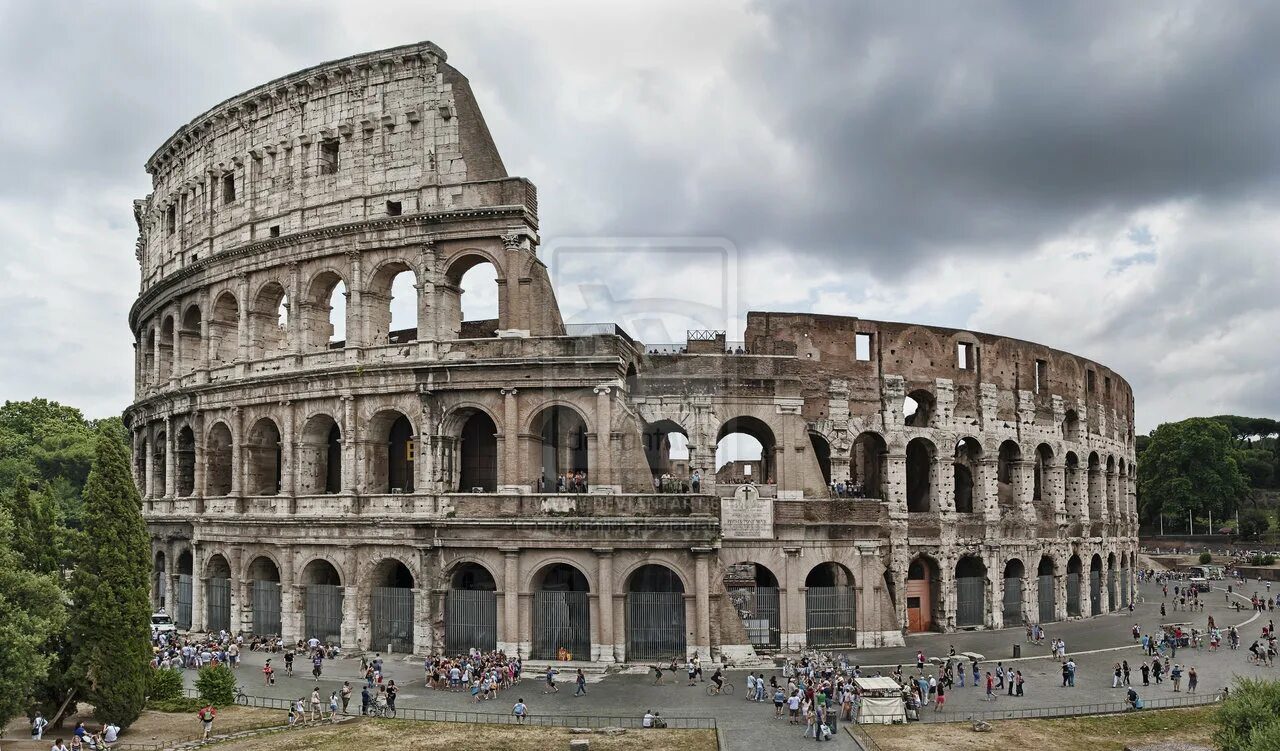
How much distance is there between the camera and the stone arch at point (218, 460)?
36.3 meters

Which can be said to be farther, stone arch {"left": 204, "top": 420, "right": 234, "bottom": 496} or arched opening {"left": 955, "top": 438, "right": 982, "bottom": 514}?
arched opening {"left": 955, "top": 438, "right": 982, "bottom": 514}

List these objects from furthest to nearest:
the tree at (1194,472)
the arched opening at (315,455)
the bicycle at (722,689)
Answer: the tree at (1194,472)
the arched opening at (315,455)
the bicycle at (722,689)

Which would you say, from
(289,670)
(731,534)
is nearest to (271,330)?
(289,670)

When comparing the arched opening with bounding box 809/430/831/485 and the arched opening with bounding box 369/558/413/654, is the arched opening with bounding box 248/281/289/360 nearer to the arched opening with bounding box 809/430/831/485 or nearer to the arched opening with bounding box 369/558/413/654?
the arched opening with bounding box 369/558/413/654

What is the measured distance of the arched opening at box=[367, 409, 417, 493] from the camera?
3241cm

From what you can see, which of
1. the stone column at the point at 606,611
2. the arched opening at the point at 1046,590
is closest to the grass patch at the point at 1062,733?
the stone column at the point at 606,611

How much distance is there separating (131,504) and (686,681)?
15668 millimetres

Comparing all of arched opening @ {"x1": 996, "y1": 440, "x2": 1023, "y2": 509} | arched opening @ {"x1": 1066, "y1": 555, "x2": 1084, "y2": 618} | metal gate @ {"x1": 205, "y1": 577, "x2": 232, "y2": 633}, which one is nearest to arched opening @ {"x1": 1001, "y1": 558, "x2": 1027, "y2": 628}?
arched opening @ {"x1": 996, "y1": 440, "x2": 1023, "y2": 509}

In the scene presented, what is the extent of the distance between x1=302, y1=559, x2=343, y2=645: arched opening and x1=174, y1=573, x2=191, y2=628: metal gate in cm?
719

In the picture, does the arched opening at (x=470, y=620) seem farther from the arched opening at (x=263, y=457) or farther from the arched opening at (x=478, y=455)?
the arched opening at (x=263, y=457)

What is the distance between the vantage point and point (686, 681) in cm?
2706

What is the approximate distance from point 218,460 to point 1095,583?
40.4 meters

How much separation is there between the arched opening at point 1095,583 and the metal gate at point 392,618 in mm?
32203

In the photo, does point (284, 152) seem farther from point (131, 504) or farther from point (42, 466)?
point (42, 466)
